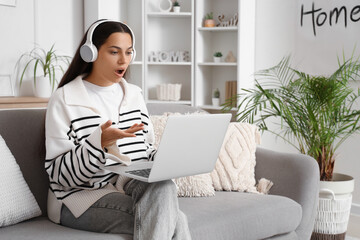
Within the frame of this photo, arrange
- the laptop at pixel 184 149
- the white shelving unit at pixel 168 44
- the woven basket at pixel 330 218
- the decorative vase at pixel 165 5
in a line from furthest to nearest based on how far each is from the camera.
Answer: the white shelving unit at pixel 168 44 → the decorative vase at pixel 165 5 → the woven basket at pixel 330 218 → the laptop at pixel 184 149

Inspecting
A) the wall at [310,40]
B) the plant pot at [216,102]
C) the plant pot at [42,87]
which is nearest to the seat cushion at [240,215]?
the wall at [310,40]

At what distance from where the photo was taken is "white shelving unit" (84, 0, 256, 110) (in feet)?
13.5

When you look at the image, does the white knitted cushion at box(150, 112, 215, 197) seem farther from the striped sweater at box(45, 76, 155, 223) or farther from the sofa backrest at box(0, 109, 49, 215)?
the sofa backrest at box(0, 109, 49, 215)

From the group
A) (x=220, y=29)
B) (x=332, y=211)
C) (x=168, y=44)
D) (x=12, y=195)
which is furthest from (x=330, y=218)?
(x=168, y=44)

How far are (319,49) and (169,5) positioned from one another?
4.62 ft

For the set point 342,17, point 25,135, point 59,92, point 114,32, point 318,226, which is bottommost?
point 318,226

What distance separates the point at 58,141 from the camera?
174 centimetres

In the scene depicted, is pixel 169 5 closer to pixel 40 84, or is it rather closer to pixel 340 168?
pixel 40 84

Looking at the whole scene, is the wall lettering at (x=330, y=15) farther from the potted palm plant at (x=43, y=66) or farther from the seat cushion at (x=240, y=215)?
the potted palm plant at (x=43, y=66)

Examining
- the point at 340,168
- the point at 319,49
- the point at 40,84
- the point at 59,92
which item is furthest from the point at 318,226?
the point at 40,84

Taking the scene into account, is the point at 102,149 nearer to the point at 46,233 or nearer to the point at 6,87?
the point at 46,233

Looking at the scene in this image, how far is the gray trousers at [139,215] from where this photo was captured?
5.24 feet

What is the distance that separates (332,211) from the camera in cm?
277

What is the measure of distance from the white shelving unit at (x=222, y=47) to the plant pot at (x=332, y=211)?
4.71 ft
